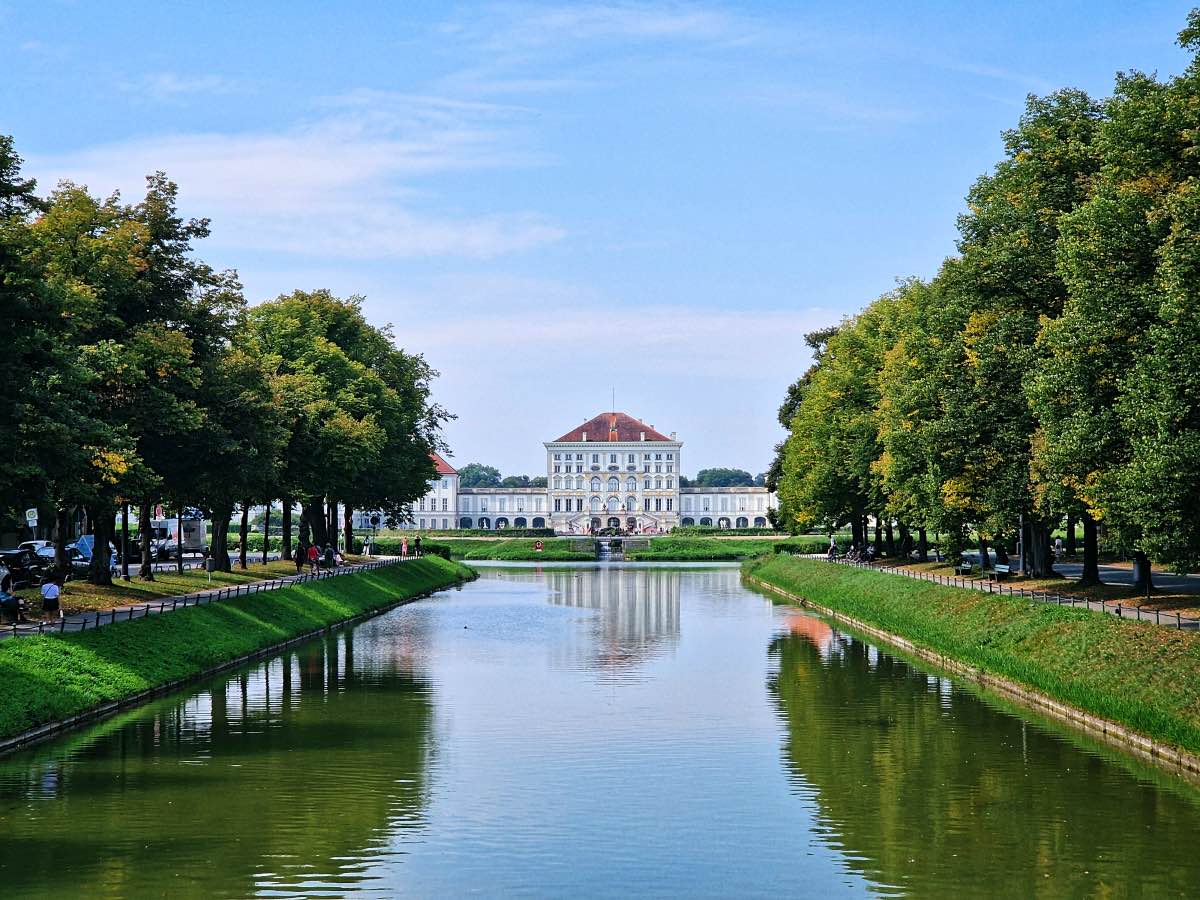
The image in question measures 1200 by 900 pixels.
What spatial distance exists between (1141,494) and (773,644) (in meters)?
20.1

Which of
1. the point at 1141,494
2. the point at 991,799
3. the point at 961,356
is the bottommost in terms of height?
the point at 991,799

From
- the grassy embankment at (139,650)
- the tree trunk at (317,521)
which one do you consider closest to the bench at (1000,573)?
the grassy embankment at (139,650)

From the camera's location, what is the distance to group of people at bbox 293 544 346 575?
6850 centimetres

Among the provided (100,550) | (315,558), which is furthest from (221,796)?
(315,558)

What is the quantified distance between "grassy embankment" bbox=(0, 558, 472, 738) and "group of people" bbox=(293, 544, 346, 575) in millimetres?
11220

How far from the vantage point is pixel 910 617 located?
48281mm

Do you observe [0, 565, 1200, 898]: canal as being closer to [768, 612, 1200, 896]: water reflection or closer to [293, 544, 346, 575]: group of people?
[768, 612, 1200, 896]: water reflection

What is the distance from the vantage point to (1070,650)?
32562 mm

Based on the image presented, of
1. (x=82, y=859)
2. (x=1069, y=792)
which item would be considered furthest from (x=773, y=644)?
(x=82, y=859)

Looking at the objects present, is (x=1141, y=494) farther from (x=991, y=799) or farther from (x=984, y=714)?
(x=991, y=799)

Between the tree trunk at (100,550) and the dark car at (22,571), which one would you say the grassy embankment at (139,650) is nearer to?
the tree trunk at (100,550)

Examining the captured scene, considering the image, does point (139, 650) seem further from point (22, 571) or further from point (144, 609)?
point (22, 571)

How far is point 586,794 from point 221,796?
554 centimetres

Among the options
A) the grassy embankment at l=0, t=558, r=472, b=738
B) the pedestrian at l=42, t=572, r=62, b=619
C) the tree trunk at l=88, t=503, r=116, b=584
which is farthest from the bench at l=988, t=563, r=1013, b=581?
the pedestrian at l=42, t=572, r=62, b=619
